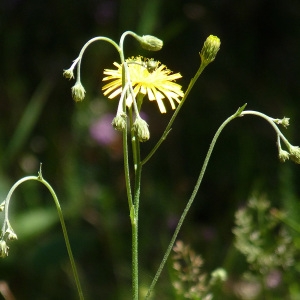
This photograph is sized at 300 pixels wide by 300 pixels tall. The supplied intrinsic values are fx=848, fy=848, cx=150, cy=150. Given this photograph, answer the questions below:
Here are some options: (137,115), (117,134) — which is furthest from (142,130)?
(117,134)

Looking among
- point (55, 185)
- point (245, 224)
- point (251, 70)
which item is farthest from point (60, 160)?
point (245, 224)

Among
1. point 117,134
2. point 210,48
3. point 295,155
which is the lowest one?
point 117,134

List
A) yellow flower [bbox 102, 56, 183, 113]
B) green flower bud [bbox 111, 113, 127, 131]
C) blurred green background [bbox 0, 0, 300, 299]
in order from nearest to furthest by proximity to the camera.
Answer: green flower bud [bbox 111, 113, 127, 131], yellow flower [bbox 102, 56, 183, 113], blurred green background [bbox 0, 0, 300, 299]

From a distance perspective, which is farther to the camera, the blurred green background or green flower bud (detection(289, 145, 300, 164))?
the blurred green background

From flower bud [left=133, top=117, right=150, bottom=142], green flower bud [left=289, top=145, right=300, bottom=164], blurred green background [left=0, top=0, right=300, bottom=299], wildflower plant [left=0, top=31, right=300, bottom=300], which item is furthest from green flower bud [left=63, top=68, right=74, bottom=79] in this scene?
blurred green background [left=0, top=0, right=300, bottom=299]

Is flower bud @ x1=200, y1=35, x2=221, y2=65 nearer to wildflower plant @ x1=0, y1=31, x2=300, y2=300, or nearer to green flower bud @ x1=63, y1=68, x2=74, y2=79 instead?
wildflower plant @ x1=0, y1=31, x2=300, y2=300

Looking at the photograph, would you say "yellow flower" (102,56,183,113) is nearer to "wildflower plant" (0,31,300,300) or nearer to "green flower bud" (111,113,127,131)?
"wildflower plant" (0,31,300,300)

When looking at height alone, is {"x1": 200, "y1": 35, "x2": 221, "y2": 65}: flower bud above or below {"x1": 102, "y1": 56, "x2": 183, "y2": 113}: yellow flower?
above

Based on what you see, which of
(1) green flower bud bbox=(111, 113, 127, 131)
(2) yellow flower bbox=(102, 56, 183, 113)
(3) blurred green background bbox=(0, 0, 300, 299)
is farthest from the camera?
(3) blurred green background bbox=(0, 0, 300, 299)

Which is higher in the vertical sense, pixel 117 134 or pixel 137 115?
pixel 137 115

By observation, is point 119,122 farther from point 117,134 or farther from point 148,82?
point 117,134
